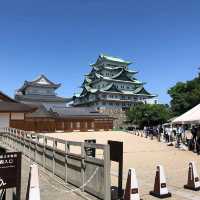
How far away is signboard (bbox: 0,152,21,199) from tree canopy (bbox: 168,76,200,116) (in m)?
56.7

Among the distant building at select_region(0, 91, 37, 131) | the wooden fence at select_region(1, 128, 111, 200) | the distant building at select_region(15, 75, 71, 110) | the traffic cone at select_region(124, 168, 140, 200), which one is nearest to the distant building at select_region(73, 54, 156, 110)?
the distant building at select_region(15, 75, 71, 110)

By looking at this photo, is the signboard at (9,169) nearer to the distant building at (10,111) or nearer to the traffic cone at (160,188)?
the traffic cone at (160,188)

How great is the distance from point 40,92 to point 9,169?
235ft

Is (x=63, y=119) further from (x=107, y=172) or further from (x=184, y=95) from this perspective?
(x=107, y=172)

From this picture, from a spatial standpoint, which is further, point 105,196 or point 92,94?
point 92,94

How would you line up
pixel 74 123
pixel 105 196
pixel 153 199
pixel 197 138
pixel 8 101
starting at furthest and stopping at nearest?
pixel 74 123, pixel 8 101, pixel 197 138, pixel 153 199, pixel 105 196

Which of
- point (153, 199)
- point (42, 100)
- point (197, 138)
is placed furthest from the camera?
point (42, 100)

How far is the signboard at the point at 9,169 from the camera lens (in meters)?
5.98

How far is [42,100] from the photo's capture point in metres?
74.6

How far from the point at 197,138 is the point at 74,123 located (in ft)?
122

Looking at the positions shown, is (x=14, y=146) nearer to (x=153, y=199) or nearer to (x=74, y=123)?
(x=153, y=199)

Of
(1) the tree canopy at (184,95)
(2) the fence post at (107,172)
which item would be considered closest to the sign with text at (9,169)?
(2) the fence post at (107,172)

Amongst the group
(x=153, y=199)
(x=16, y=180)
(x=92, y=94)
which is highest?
(x=92, y=94)

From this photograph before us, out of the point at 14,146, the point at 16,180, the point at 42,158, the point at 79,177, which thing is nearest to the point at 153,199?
the point at 79,177
